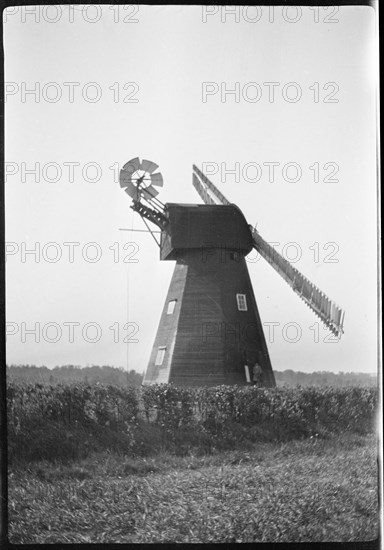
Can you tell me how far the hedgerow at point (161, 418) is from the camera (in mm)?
6039

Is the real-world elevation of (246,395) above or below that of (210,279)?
below

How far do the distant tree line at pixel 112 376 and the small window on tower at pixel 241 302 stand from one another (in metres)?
0.49

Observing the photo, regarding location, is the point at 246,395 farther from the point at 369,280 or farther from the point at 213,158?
the point at 213,158

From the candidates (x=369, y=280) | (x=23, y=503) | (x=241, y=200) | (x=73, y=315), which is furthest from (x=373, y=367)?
(x=23, y=503)

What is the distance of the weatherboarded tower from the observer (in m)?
6.17

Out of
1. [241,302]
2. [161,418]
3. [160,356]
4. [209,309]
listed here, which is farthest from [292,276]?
[161,418]

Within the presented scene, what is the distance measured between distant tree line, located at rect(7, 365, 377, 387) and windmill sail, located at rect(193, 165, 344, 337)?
0.99 ft

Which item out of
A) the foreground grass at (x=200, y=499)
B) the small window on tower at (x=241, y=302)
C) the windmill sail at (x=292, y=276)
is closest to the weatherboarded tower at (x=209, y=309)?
the small window on tower at (x=241, y=302)

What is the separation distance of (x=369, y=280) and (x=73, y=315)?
194 cm

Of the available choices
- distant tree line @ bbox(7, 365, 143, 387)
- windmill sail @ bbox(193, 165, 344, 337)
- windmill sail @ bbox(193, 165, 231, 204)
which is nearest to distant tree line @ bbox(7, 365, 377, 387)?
distant tree line @ bbox(7, 365, 143, 387)

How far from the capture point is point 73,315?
606 cm

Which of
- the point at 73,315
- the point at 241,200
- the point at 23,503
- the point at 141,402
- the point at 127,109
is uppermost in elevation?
the point at 127,109

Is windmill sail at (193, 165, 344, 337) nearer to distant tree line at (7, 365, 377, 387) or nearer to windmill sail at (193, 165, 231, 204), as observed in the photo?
windmill sail at (193, 165, 231, 204)

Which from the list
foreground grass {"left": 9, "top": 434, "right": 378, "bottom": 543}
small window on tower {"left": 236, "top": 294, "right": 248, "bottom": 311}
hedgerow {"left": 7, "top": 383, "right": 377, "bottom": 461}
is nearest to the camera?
foreground grass {"left": 9, "top": 434, "right": 378, "bottom": 543}
